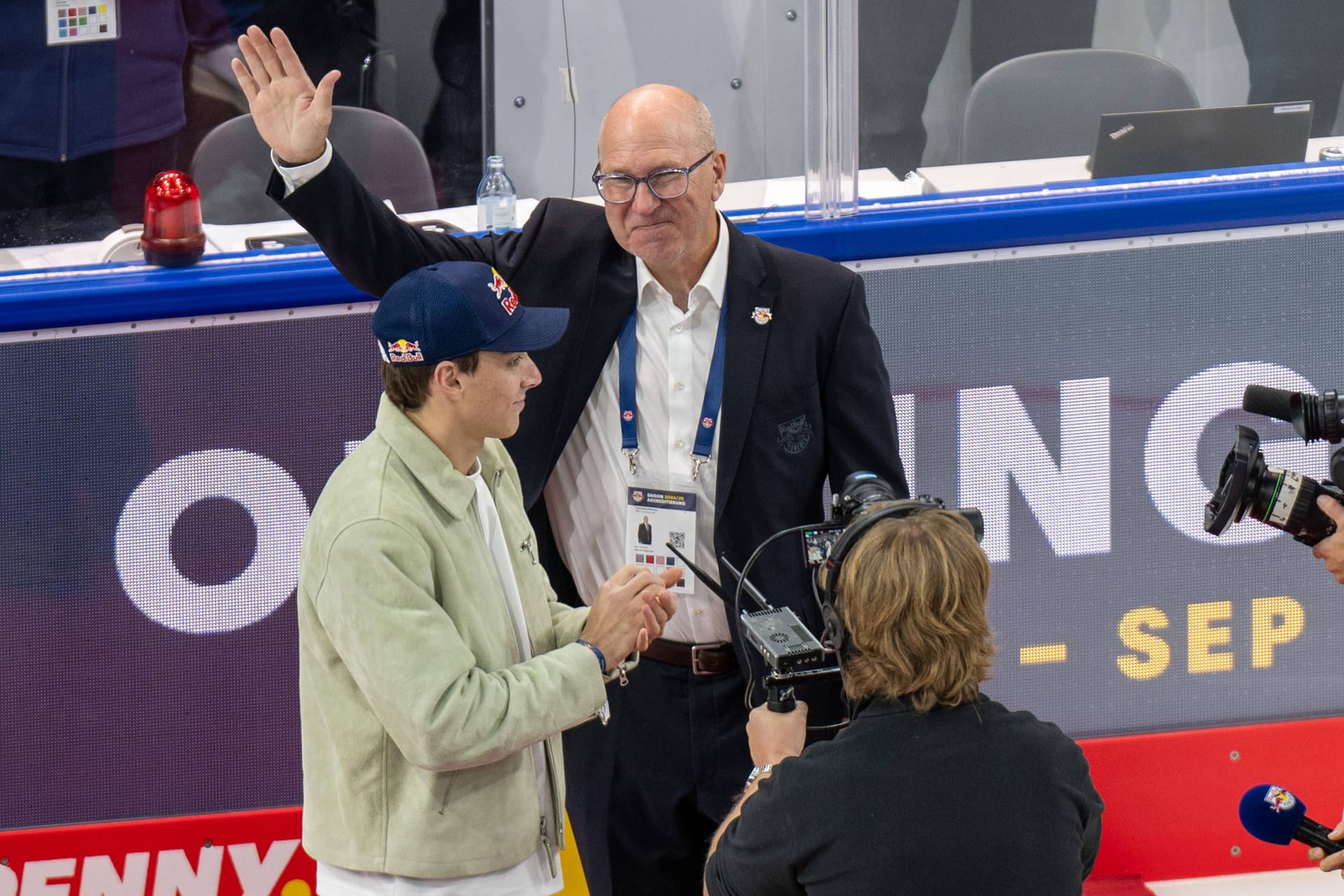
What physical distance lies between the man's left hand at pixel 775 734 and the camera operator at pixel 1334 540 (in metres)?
1.02

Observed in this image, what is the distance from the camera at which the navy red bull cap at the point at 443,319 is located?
2.19 m

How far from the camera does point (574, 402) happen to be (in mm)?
2846

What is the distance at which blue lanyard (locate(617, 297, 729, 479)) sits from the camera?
278 cm

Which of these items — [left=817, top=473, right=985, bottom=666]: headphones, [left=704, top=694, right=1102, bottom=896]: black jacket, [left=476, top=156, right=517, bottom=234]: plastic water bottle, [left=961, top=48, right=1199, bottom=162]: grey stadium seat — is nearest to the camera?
[left=704, top=694, right=1102, bottom=896]: black jacket

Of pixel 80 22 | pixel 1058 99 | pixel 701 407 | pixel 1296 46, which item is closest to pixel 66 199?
pixel 80 22

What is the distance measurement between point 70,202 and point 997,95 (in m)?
2.31

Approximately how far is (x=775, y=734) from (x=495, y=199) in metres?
1.83

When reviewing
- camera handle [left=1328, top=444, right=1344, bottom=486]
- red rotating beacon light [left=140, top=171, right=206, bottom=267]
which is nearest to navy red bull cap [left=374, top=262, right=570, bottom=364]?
red rotating beacon light [left=140, top=171, right=206, bottom=267]

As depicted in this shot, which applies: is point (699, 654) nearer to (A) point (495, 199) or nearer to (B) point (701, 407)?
(B) point (701, 407)

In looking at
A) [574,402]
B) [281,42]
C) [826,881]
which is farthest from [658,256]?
[826,881]

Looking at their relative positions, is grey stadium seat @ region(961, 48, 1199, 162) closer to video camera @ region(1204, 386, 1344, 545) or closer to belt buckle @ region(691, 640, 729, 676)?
video camera @ region(1204, 386, 1344, 545)

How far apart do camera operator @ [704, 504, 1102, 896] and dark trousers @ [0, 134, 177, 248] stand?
221 cm

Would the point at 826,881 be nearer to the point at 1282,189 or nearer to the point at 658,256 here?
the point at 658,256

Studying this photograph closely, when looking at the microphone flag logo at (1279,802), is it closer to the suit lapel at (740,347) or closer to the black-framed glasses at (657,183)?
the suit lapel at (740,347)
